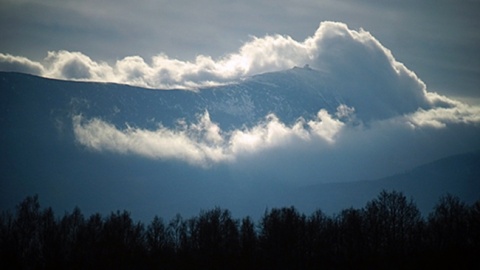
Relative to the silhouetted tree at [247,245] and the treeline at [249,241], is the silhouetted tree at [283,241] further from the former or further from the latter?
the silhouetted tree at [247,245]

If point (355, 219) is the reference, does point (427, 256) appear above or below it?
below

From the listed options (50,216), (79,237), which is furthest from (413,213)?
(50,216)

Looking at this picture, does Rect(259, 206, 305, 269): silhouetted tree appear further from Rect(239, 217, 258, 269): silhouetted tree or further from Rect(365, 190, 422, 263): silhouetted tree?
Rect(365, 190, 422, 263): silhouetted tree

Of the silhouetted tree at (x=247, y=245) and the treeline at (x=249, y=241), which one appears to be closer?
the treeline at (x=249, y=241)

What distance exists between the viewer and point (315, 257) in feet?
305

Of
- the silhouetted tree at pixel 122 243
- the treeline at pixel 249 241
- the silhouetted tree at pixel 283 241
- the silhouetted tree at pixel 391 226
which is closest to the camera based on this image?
the treeline at pixel 249 241

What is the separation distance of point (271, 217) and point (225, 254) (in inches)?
530

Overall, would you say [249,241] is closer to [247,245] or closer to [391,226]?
[247,245]

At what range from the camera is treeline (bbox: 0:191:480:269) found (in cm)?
8794

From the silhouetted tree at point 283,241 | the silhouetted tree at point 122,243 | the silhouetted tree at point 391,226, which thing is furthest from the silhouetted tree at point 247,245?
the silhouetted tree at point 391,226

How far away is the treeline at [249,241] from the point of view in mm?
87938

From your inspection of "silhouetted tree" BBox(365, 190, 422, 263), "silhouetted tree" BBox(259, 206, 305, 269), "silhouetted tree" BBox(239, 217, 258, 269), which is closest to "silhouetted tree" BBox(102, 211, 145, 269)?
"silhouetted tree" BBox(239, 217, 258, 269)

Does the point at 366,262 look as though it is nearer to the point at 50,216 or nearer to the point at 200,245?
the point at 200,245

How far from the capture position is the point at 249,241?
320 feet
